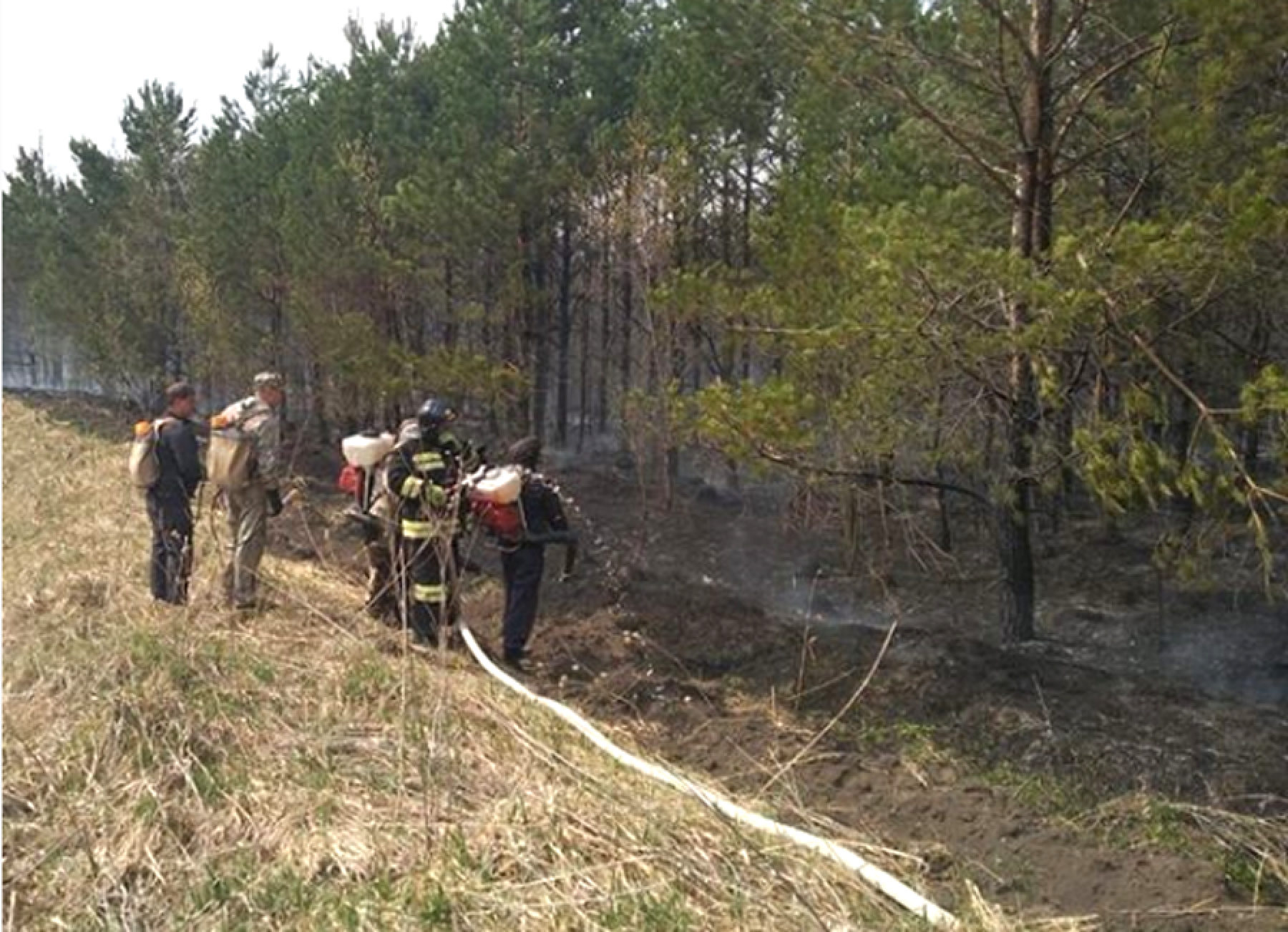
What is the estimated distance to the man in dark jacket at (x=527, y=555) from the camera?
23.6ft

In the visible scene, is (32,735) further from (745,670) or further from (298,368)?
(298,368)

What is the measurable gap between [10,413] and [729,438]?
76.9 feet

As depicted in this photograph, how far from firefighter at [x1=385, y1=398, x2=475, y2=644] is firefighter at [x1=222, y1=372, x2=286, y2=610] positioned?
1.05 metres

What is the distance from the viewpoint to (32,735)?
190 inches

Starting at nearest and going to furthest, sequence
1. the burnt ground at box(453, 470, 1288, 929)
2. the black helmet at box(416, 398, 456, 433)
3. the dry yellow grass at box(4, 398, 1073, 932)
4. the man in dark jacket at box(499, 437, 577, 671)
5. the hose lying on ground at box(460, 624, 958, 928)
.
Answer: the dry yellow grass at box(4, 398, 1073, 932) < the hose lying on ground at box(460, 624, 958, 928) < the burnt ground at box(453, 470, 1288, 929) < the black helmet at box(416, 398, 456, 433) < the man in dark jacket at box(499, 437, 577, 671)

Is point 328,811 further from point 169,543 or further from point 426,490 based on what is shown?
point 169,543

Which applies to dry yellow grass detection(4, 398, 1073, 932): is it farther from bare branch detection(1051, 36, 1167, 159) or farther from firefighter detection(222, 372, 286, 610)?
bare branch detection(1051, 36, 1167, 159)

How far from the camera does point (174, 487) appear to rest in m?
7.39

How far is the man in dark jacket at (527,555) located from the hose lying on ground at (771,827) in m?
1.18

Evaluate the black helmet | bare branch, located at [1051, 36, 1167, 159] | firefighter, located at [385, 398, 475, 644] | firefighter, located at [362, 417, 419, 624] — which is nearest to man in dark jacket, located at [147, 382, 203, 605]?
firefighter, located at [362, 417, 419, 624]

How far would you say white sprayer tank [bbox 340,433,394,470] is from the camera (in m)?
7.80

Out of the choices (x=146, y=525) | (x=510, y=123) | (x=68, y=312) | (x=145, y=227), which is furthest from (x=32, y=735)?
(x=68, y=312)

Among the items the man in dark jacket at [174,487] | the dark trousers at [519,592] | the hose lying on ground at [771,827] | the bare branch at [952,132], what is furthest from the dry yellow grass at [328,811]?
the bare branch at [952,132]

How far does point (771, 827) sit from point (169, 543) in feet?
Answer: 15.6
